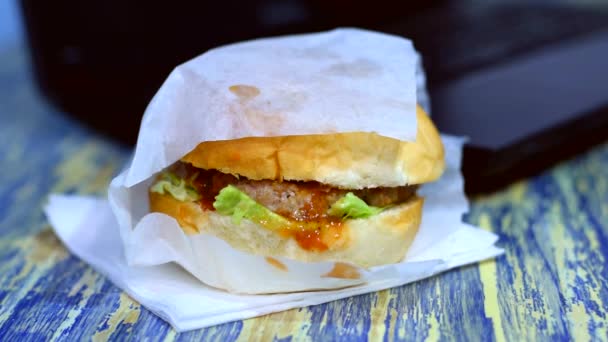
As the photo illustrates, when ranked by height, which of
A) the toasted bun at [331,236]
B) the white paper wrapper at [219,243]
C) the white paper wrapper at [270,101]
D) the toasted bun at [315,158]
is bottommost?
the white paper wrapper at [219,243]

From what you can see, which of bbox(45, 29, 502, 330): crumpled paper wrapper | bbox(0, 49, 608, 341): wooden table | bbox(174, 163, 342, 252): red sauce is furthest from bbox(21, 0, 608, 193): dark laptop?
bbox(174, 163, 342, 252): red sauce

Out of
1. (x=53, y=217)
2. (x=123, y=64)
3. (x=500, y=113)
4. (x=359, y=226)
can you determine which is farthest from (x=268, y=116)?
(x=123, y=64)

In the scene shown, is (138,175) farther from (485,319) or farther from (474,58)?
(474,58)

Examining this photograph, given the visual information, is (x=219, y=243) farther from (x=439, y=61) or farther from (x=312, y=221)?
(x=439, y=61)

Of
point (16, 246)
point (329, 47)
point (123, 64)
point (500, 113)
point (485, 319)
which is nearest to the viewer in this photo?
point (485, 319)

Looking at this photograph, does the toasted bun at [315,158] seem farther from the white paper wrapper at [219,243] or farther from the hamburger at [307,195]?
the white paper wrapper at [219,243]

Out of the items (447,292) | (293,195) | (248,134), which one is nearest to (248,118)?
(248,134)

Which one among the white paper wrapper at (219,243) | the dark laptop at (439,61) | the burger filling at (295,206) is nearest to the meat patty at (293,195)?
the burger filling at (295,206)
